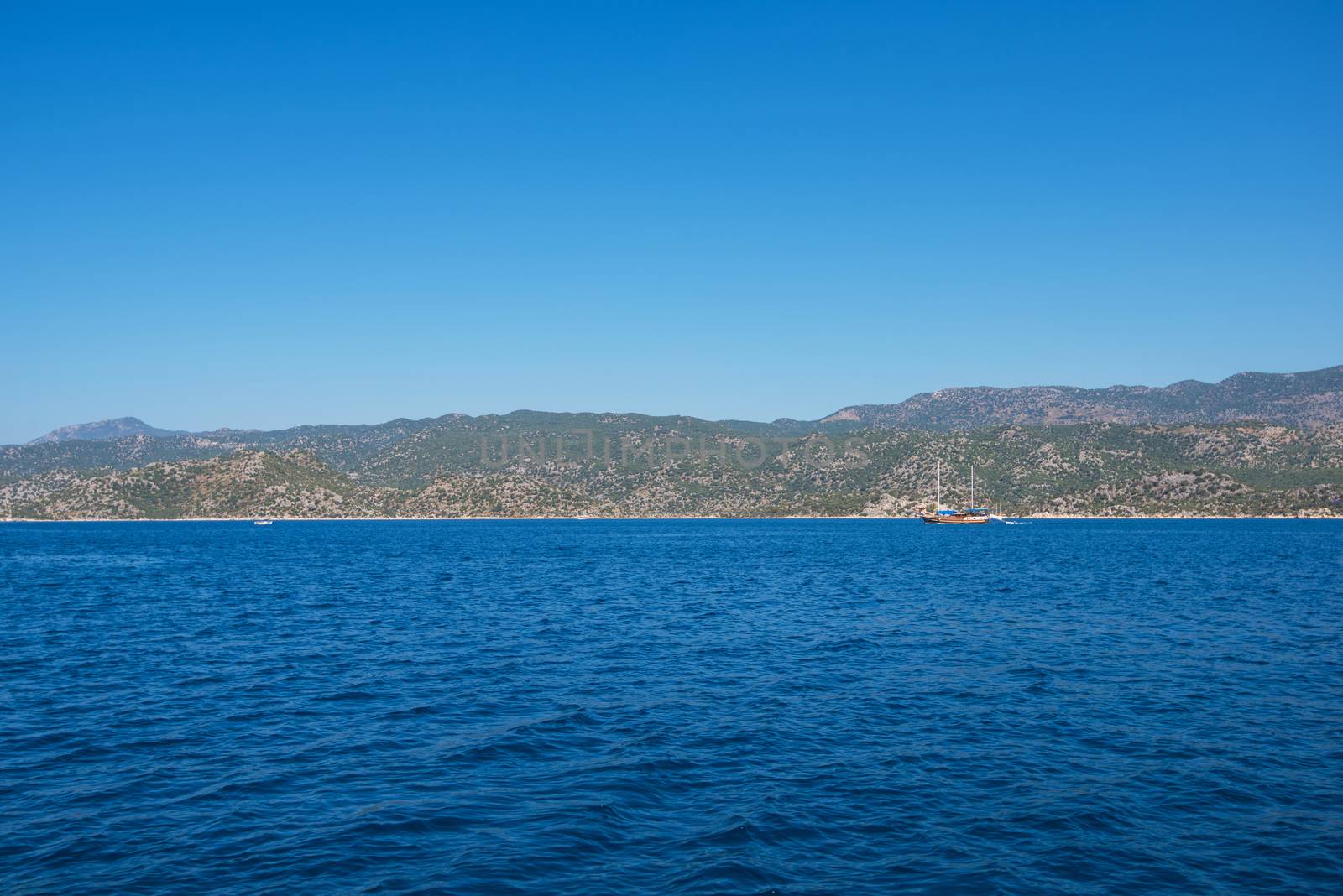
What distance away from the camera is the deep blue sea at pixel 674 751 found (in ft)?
62.3

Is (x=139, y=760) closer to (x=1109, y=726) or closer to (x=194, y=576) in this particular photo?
(x=1109, y=726)

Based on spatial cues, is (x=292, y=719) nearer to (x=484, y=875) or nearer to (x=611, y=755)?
(x=611, y=755)

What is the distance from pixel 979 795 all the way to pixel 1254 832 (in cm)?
589

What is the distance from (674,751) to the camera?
1084 inches

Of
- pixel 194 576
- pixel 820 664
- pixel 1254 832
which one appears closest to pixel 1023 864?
pixel 1254 832

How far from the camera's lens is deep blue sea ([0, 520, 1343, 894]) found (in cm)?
1900

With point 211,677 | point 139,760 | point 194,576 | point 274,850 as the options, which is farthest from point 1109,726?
point 194,576

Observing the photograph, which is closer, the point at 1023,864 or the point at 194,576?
the point at 1023,864

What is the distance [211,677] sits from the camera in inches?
1554

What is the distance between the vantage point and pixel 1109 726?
3052cm

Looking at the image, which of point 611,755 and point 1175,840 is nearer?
point 1175,840

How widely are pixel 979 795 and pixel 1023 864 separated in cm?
442

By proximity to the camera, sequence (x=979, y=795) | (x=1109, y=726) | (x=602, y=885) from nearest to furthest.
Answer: (x=602, y=885) → (x=979, y=795) → (x=1109, y=726)

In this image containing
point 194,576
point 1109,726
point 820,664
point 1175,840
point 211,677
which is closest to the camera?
point 1175,840
